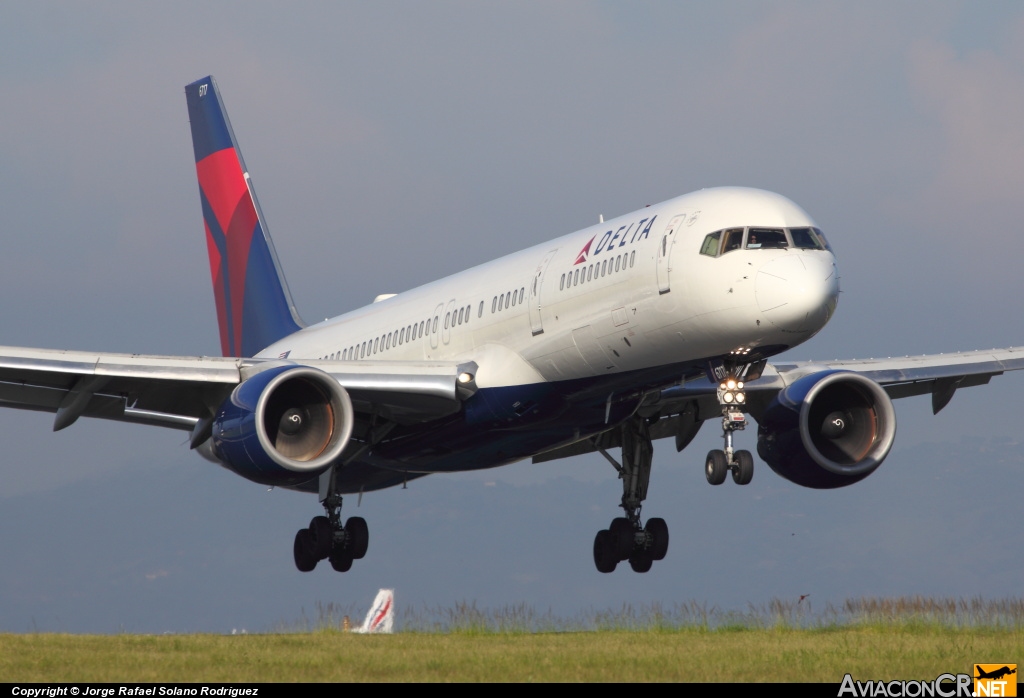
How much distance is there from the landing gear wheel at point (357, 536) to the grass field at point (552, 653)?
5547 mm

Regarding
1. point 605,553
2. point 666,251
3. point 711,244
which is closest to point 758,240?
point 711,244

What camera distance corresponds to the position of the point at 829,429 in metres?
27.4

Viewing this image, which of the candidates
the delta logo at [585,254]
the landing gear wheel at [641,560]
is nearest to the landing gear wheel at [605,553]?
the landing gear wheel at [641,560]

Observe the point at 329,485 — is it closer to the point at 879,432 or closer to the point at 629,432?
the point at 629,432

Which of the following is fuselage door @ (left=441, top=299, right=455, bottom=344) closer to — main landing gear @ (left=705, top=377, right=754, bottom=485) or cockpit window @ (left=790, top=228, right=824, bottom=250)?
main landing gear @ (left=705, top=377, right=754, bottom=485)

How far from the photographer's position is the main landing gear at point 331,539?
2966cm

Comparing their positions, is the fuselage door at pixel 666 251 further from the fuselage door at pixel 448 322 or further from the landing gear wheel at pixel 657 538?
the landing gear wheel at pixel 657 538

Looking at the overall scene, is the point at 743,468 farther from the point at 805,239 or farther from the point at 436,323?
the point at 436,323

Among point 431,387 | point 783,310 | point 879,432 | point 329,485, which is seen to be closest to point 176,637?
point 431,387

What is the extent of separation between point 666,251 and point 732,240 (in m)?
1.10

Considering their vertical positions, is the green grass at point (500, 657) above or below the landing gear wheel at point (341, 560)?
below

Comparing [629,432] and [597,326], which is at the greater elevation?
[597,326]

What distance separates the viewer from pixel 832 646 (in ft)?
67.7

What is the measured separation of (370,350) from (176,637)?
938 centimetres
